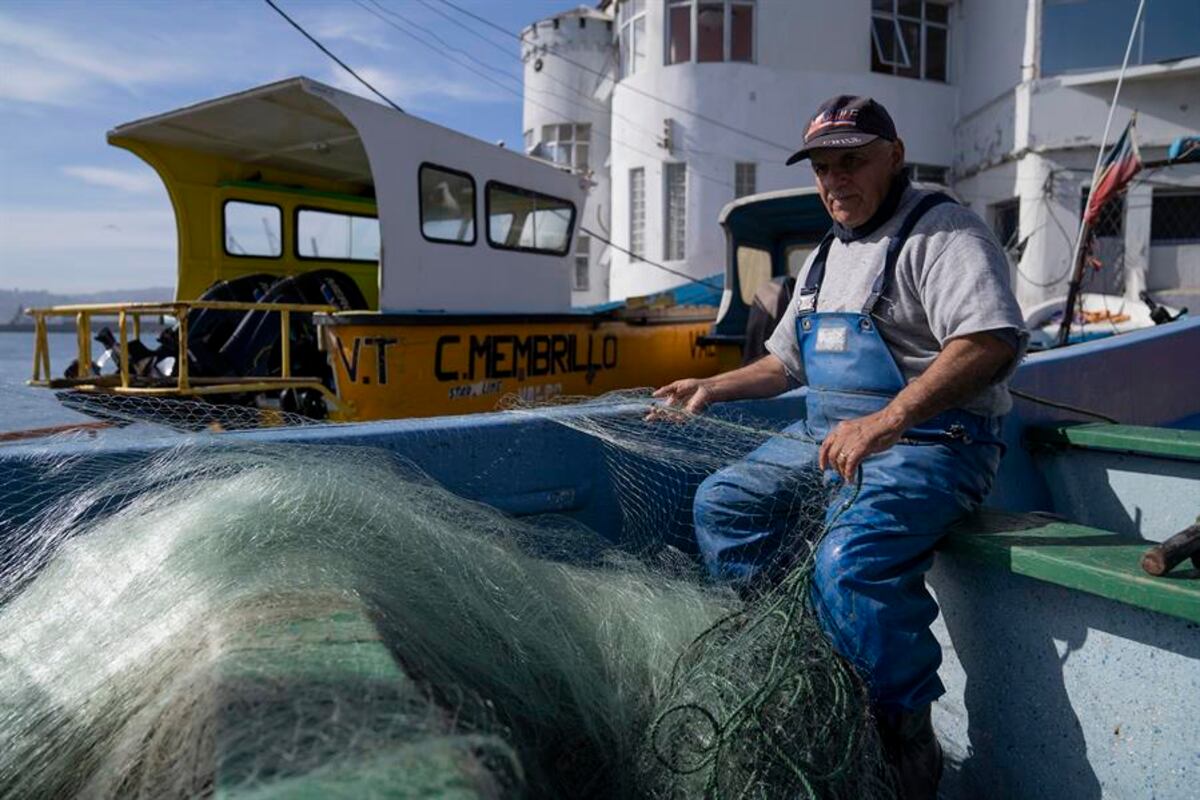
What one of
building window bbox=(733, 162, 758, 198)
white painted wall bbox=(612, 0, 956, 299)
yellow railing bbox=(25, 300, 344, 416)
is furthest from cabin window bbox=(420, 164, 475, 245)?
building window bbox=(733, 162, 758, 198)

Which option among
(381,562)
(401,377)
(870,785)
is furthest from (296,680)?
A: (401,377)

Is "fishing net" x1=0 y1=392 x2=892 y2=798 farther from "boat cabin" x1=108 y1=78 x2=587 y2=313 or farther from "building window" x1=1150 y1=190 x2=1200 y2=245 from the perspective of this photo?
"building window" x1=1150 y1=190 x2=1200 y2=245

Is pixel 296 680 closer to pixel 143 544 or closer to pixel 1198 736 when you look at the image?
pixel 143 544

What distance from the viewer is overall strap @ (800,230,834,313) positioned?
2.62 m

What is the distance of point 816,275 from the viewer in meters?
2.66

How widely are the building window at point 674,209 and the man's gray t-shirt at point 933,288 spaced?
18.1 m

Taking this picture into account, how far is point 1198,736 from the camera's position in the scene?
5.93 feet

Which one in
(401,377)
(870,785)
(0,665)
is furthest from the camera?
(401,377)

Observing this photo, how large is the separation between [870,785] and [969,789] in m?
0.54

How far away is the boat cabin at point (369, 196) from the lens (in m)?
6.91

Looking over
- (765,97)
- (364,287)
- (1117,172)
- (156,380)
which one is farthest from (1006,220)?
(156,380)

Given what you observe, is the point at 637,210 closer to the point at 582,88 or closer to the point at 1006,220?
the point at 582,88

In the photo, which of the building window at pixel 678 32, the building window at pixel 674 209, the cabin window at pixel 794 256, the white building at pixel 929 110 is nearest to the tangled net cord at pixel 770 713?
the cabin window at pixel 794 256

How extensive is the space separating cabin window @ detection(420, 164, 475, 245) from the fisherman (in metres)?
5.07
